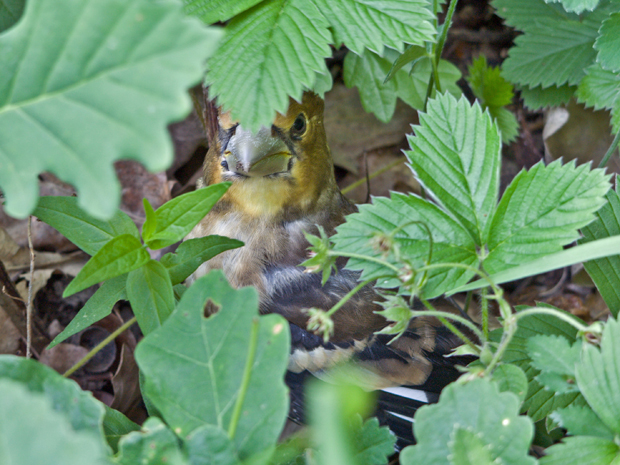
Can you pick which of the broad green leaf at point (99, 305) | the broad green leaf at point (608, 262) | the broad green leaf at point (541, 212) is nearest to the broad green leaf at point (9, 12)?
the broad green leaf at point (99, 305)

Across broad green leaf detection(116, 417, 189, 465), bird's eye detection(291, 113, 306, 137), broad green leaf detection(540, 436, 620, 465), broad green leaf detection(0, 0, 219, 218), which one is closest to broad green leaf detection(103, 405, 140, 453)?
broad green leaf detection(116, 417, 189, 465)

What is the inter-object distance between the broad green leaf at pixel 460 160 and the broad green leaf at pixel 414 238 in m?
0.04

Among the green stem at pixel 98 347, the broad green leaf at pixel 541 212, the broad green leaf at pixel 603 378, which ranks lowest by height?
the green stem at pixel 98 347

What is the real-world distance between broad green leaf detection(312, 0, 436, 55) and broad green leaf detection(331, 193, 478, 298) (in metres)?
0.48

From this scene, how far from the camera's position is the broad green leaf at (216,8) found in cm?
159

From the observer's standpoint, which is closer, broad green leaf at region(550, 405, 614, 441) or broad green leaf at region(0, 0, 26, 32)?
broad green leaf at region(550, 405, 614, 441)

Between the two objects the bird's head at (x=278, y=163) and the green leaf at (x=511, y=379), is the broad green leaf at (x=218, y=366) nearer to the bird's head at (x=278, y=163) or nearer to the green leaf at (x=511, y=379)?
the green leaf at (x=511, y=379)

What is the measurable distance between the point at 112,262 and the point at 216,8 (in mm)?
798

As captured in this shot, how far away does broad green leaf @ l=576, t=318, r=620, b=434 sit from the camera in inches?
43.6

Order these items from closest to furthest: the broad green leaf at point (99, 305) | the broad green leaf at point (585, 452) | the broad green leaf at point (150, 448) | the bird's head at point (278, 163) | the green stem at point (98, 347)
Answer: the broad green leaf at point (150, 448), the broad green leaf at point (585, 452), the broad green leaf at point (99, 305), the green stem at point (98, 347), the bird's head at point (278, 163)

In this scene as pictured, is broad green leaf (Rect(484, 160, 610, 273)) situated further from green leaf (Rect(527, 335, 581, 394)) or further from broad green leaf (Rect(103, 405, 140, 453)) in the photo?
broad green leaf (Rect(103, 405, 140, 453))

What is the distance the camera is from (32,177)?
2.93 ft

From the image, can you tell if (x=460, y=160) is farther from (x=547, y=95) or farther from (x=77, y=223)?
(x=547, y=95)

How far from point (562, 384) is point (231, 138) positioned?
47.9 inches
